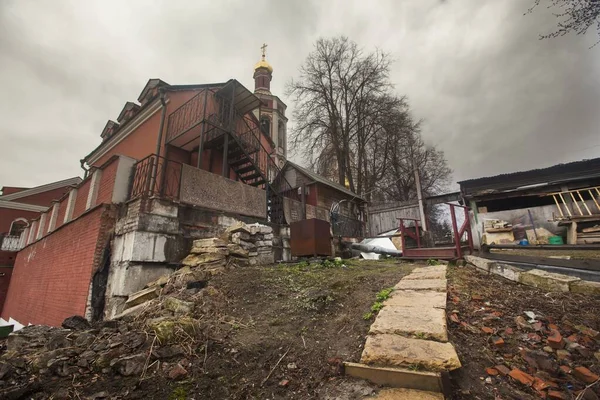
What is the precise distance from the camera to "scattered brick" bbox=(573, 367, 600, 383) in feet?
5.28

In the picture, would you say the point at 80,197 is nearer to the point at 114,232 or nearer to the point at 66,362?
the point at 114,232

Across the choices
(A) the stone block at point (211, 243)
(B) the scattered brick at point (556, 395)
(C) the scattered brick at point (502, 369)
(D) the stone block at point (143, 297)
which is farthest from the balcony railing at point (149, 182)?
(B) the scattered brick at point (556, 395)

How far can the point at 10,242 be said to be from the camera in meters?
13.7

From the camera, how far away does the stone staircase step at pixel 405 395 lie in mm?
1547

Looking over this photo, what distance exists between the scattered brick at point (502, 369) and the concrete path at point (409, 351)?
306 millimetres

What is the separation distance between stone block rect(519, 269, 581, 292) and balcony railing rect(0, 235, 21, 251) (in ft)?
65.5

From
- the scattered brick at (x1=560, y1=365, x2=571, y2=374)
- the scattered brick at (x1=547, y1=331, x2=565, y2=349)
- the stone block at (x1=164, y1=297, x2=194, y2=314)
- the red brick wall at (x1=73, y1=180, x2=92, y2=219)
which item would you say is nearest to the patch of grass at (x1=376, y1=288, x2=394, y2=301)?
the scattered brick at (x1=547, y1=331, x2=565, y2=349)

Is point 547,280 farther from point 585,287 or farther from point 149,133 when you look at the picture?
point 149,133

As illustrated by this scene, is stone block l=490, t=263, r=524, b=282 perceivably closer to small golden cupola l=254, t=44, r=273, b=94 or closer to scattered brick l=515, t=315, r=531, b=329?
scattered brick l=515, t=315, r=531, b=329

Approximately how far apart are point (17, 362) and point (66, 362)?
33cm

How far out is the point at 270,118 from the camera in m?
32.3

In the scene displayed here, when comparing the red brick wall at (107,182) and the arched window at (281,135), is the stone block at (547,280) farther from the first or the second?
the arched window at (281,135)

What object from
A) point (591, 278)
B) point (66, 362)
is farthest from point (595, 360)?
point (66, 362)

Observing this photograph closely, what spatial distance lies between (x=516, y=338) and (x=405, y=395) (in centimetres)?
124
